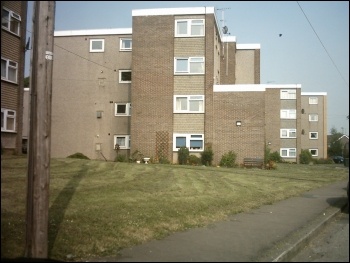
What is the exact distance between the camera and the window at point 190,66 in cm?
2586

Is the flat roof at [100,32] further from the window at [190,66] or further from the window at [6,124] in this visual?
the window at [6,124]

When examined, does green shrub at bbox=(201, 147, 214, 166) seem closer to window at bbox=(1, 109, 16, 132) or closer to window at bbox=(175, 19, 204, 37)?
window at bbox=(175, 19, 204, 37)

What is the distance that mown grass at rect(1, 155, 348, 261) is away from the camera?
5625 mm

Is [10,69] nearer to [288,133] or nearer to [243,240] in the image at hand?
[243,240]

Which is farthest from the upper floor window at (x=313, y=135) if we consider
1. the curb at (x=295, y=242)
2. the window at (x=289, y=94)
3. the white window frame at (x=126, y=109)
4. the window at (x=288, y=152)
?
the curb at (x=295, y=242)

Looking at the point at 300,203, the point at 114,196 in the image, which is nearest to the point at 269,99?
the point at 300,203

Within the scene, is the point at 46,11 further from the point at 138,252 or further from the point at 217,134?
the point at 217,134

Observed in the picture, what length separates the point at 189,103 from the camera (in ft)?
84.6

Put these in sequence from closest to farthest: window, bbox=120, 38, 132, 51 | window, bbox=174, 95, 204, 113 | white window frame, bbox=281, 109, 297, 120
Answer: window, bbox=174, 95, 204, 113 < window, bbox=120, 38, 132, 51 < white window frame, bbox=281, 109, 297, 120

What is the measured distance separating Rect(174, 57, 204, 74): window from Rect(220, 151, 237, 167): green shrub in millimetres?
6126

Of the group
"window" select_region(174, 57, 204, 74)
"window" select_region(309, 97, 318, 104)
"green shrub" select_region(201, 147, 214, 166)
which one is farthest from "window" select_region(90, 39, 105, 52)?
"window" select_region(309, 97, 318, 104)

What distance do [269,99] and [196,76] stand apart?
26.3 metres

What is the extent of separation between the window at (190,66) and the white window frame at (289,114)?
26.8 m

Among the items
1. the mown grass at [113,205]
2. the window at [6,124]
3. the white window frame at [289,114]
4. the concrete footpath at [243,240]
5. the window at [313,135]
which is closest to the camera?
the concrete footpath at [243,240]
